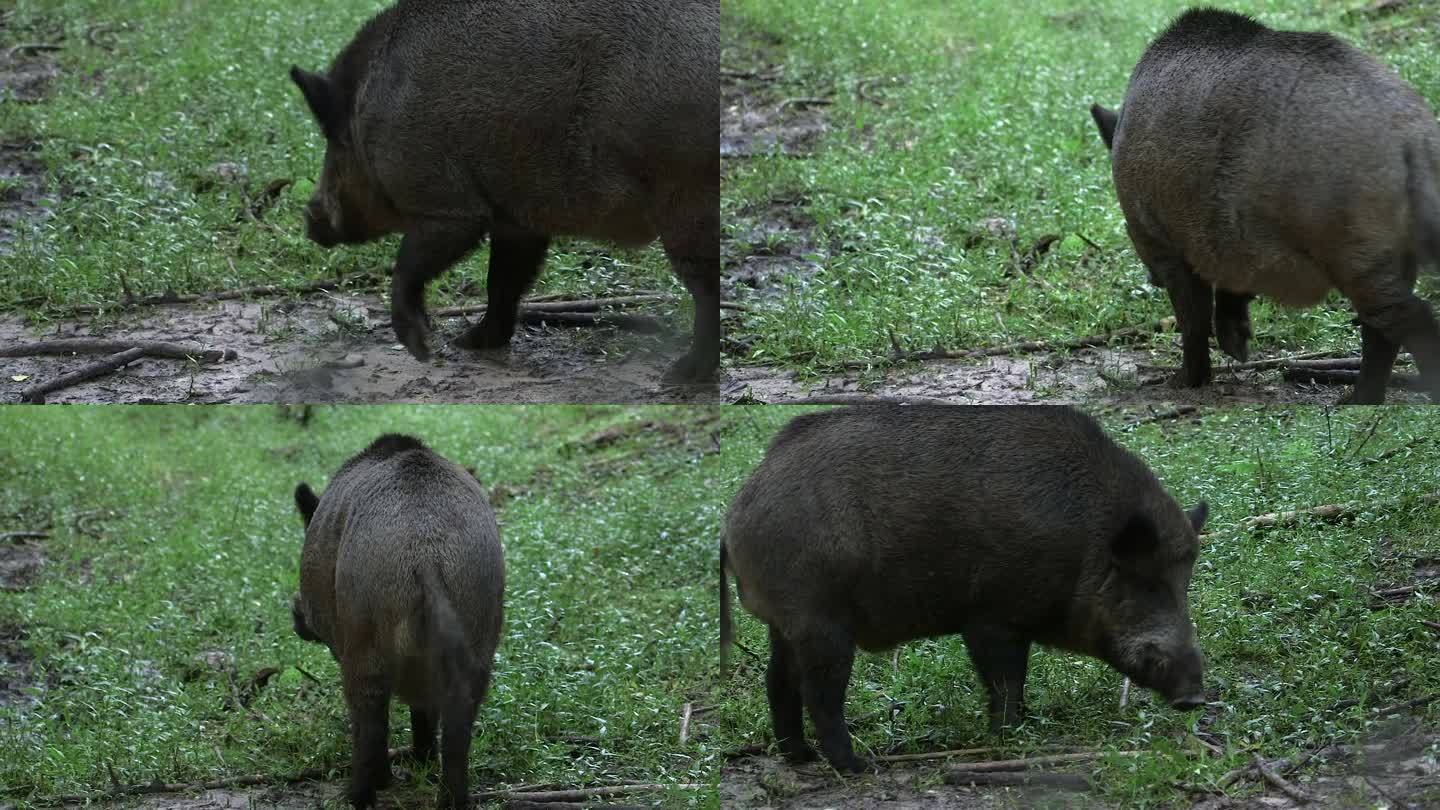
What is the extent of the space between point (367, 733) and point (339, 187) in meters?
1.82

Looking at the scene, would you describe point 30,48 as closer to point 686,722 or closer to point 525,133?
point 525,133

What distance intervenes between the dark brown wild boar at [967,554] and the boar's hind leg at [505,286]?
114 centimetres

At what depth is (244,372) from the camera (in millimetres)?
3887

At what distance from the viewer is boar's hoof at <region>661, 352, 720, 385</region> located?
3.81 meters

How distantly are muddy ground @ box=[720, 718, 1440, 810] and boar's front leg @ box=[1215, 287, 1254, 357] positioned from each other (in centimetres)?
130

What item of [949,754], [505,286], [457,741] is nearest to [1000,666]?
[949,754]

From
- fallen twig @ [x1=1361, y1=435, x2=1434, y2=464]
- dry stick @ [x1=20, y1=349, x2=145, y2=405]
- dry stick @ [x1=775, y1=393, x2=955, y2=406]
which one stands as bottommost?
fallen twig @ [x1=1361, y1=435, x2=1434, y2=464]

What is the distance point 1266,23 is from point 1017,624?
215cm

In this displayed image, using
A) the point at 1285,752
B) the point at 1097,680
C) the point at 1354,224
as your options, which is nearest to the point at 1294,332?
the point at 1354,224

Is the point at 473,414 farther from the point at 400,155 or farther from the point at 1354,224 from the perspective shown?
the point at 1354,224

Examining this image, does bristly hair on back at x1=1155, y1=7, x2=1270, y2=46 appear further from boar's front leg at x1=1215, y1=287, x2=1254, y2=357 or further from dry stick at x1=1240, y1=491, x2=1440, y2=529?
dry stick at x1=1240, y1=491, x2=1440, y2=529

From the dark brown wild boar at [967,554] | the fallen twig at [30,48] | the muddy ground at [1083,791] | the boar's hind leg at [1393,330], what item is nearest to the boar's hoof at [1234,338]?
the boar's hind leg at [1393,330]

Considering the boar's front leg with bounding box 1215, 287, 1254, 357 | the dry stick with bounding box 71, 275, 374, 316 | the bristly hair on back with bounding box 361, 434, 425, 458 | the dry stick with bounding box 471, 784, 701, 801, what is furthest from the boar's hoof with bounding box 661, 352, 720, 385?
the bristly hair on back with bounding box 361, 434, 425, 458

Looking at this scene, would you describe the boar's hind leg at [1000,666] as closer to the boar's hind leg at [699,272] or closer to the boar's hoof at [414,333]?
the boar's hind leg at [699,272]
